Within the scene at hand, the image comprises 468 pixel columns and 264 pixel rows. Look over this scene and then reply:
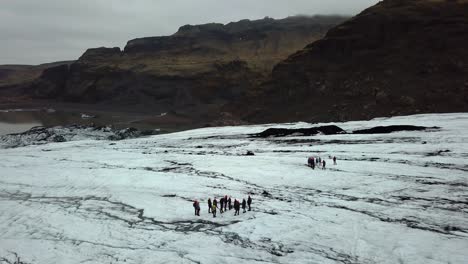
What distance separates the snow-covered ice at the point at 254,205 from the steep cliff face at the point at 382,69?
29.0m

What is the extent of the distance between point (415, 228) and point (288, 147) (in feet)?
104

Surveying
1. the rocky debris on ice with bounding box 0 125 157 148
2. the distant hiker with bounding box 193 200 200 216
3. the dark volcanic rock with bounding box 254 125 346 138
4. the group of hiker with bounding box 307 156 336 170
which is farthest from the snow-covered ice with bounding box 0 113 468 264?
the rocky debris on ice with bounding box 0 125 157 148

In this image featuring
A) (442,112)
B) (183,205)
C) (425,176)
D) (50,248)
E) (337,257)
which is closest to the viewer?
(337,257)

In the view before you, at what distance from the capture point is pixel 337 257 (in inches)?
848

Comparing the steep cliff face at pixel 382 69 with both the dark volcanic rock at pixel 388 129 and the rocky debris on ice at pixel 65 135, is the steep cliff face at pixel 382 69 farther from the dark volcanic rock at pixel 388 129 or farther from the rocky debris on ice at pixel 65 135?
the rocky debris on ice at pixel 65 135

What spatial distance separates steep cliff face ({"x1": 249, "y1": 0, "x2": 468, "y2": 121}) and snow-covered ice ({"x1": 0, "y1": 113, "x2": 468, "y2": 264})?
95.3ft

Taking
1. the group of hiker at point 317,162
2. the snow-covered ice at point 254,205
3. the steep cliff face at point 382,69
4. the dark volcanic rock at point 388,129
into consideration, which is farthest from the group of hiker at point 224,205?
the steep cliff face at point 382,69

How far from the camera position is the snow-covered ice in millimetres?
22984

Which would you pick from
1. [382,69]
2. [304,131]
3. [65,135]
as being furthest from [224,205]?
[382,69]

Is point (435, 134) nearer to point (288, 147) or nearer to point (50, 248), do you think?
point (288, 147)

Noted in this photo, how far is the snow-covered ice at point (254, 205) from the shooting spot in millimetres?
22984

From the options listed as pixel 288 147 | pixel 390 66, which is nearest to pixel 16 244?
pixel 288 147

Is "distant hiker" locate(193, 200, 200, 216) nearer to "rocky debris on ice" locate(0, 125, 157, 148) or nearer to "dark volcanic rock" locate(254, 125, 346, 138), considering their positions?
"dark volcanic rock" locate(254, 125, 346, 138)

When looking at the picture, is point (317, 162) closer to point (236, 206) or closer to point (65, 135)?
point (236, 206)
